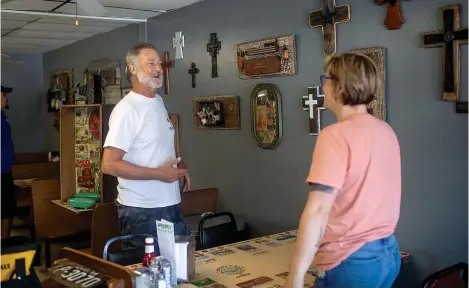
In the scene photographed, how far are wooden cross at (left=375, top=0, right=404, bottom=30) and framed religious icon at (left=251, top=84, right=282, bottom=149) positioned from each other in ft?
2.25

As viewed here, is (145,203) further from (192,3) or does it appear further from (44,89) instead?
(44,89)

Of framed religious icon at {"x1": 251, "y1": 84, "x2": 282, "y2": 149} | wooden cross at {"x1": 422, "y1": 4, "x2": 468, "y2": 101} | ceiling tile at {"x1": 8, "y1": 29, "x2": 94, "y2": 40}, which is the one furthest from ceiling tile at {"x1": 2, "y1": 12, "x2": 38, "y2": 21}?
wooden cross at {"x1": 422, "y1": 4, "x2": 468, "y2": 101}

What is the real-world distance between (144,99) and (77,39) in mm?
2771

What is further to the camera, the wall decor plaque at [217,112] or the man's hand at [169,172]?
the wall decor plaque at [217,112]

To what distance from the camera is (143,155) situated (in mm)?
1980

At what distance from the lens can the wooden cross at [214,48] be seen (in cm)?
285

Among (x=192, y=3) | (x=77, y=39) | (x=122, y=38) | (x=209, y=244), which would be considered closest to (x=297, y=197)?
(x=209, y=244)

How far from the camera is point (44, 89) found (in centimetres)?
559

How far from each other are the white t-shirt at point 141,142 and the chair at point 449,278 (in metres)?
0.98

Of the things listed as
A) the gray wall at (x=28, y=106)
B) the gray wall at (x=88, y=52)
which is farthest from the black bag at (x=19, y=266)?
the gray wall at (x=28, y=106)

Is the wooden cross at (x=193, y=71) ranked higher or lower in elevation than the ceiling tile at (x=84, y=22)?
lower

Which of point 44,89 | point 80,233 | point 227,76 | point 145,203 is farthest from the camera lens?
point 44,89

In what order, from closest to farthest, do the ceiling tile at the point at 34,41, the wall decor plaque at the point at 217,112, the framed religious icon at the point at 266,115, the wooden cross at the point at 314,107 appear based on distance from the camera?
the wooden cross at the point at 314,107 → the framed religious icon at the point at 266,115 → the wall decor plaque at the point at 217,112 → the ceiling tile at the point at 34,41

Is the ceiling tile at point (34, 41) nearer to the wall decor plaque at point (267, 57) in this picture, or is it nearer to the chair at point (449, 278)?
the wall decor plaque at point (267, 57)
